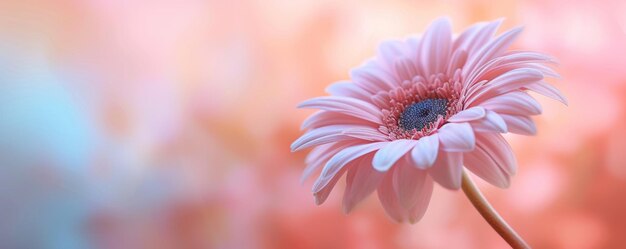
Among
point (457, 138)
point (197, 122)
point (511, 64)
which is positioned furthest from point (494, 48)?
point (197, 122)

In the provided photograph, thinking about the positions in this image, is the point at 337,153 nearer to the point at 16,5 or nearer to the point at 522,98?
the point at 522,98

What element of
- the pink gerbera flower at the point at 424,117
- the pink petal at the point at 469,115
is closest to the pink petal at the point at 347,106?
the pink gerbera flower at the point at 424,117

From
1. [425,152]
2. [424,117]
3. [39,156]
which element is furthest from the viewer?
[39,156]

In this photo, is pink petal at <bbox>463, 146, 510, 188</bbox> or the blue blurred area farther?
the blue blurred area

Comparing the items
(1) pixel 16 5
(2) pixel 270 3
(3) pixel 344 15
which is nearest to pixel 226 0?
(2) pixel 270 3

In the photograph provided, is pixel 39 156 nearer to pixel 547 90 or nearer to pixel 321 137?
pixel 321 137

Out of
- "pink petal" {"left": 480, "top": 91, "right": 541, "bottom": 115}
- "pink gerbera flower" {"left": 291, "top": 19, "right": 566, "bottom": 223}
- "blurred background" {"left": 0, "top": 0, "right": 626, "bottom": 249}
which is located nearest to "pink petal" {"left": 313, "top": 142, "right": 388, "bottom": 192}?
"pink gerbera flower" {"left": 291, "top": 19, "right": 566, "bottom": 223}

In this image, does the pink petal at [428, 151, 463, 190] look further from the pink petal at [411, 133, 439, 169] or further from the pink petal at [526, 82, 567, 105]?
the pink petal at [526, 82, 567, 105]
